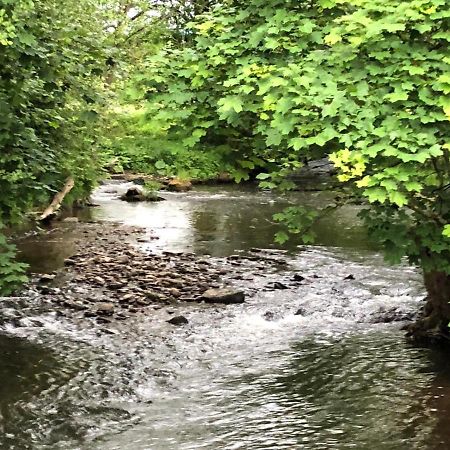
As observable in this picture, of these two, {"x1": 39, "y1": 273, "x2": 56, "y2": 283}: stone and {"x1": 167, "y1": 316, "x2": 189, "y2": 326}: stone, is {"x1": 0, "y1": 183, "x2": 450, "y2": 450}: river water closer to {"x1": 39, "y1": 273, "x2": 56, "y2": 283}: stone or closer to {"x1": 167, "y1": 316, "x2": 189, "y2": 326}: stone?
{"x1": 167, "y1": 316, "x2": 189, "y2": 326}: stone

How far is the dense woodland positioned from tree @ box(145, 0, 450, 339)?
15 mm

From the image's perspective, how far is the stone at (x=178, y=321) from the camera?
954cm

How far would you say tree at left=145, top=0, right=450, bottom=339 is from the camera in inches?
200

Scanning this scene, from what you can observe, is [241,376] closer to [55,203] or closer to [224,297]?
[224,297]

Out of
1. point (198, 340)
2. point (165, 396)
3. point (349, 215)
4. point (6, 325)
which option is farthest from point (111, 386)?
point (349, 215)

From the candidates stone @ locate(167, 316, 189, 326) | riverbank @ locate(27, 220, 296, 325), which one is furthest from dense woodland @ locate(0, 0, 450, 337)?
stone @ locate(167, 316, 189, 326)

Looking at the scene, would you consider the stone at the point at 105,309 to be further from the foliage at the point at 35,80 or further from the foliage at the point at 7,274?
the foliage at the point at 7,274

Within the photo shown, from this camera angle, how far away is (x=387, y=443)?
5.77 meters

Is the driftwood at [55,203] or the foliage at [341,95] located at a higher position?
the foliage at [341,95]

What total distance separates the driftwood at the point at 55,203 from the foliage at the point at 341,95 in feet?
34.4

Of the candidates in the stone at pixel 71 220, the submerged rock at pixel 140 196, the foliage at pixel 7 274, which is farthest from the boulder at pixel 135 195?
the foliage at pixel 7 274

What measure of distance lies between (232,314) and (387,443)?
14.8 ft

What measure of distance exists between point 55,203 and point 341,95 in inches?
543

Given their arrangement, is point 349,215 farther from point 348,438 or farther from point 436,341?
point 348,438
